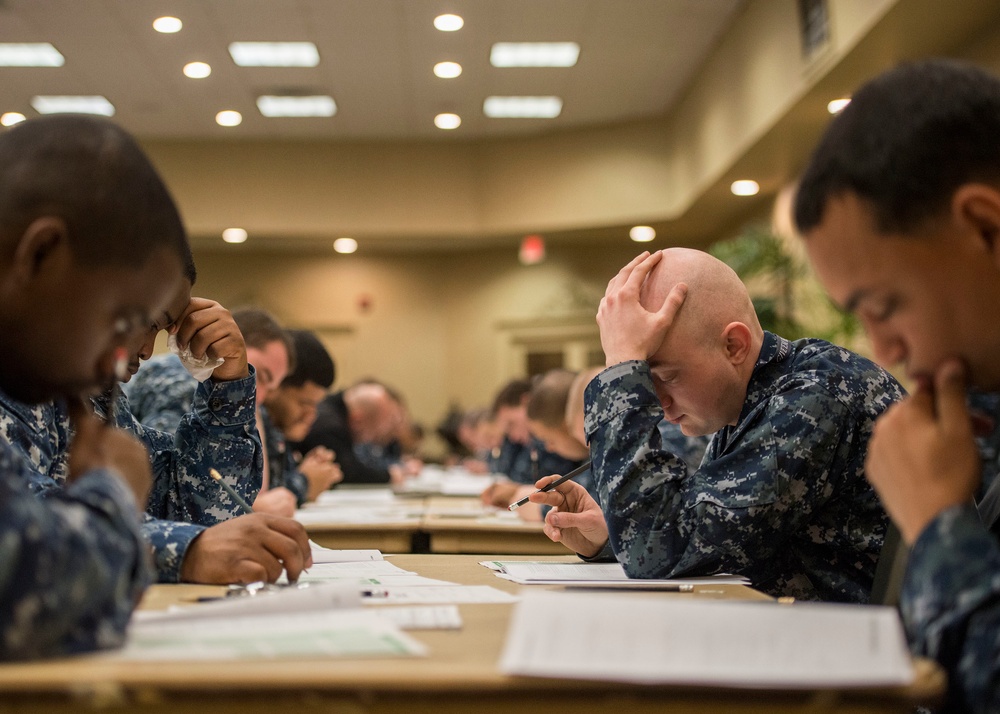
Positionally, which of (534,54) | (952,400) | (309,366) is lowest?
(952,400)

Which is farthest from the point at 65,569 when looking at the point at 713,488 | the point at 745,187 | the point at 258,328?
the point at 745,187

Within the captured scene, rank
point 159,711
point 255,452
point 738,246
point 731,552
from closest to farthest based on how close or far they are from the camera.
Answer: point 159,711, point 731,552, point 255,452, point 738,246

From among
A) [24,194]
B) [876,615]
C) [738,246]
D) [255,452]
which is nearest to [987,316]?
[876,615]

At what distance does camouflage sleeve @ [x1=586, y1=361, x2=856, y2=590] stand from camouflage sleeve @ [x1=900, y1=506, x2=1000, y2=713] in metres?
0.58

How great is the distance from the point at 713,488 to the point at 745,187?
8157mm

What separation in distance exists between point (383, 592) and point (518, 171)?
10.3 metres

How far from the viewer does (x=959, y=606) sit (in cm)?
103

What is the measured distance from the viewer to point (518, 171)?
37.5ft

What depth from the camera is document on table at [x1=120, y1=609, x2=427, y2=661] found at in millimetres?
970

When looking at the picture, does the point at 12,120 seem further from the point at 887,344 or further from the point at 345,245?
the point at 345,245

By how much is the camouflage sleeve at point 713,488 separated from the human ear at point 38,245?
98cm

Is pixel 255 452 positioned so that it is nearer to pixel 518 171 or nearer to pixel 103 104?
pixel 103 104

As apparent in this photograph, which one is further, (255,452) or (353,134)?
(353,134)

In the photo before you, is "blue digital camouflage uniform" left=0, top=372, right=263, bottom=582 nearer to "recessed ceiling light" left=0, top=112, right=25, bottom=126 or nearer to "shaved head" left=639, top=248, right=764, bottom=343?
"recessed ceiling light" left=0, top=112, right=25, bottom=126
